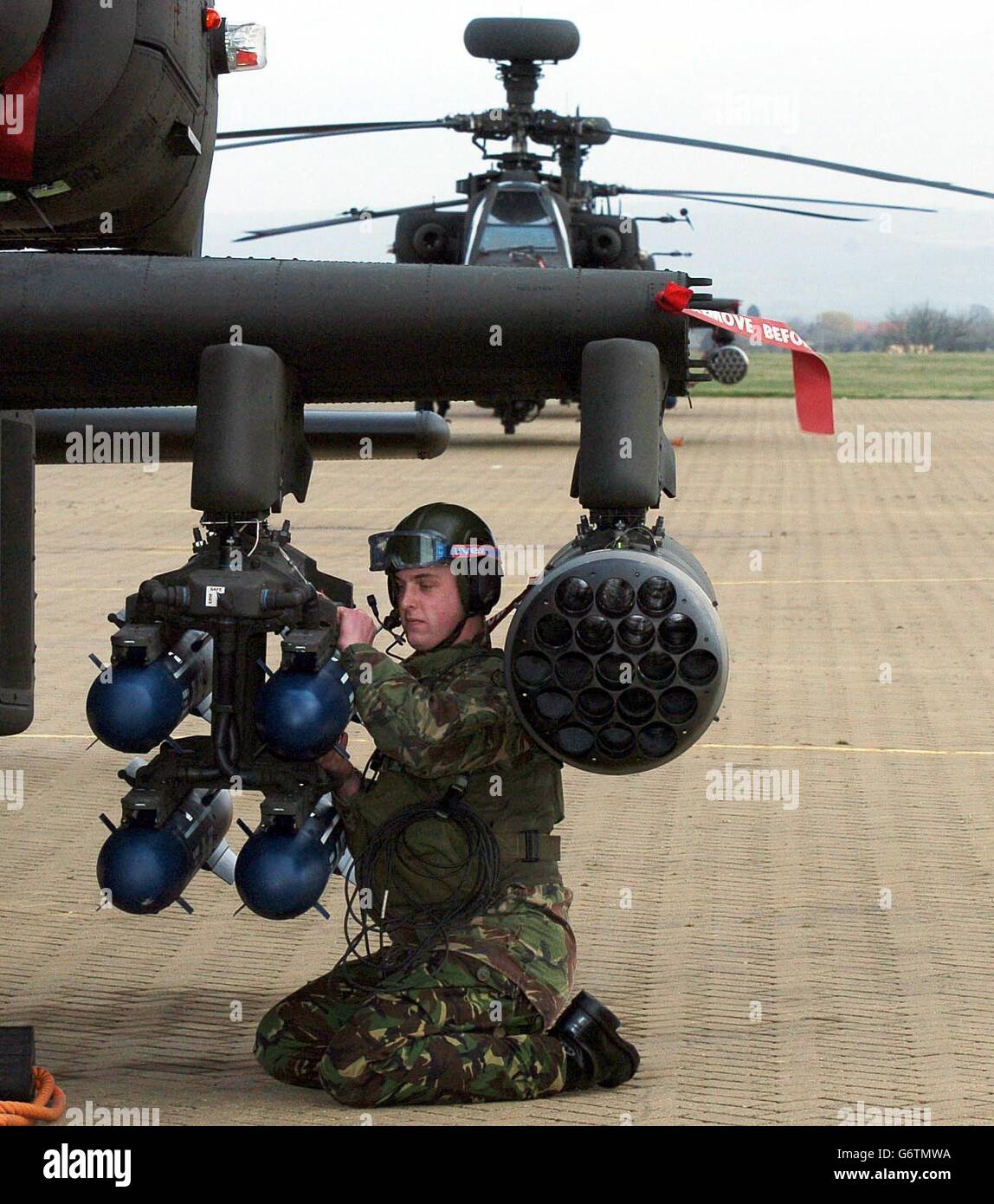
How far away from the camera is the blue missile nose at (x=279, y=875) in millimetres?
5012

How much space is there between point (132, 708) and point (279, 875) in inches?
24.3

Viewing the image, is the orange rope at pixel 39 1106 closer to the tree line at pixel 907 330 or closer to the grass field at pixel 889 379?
the grass field at pixel 889 379

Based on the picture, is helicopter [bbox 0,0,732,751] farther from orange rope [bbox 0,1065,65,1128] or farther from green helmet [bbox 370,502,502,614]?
orange rope [bbox 0,1065,65,1128]

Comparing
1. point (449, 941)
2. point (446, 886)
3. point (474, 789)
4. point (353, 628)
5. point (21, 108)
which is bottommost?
point (449, 941)

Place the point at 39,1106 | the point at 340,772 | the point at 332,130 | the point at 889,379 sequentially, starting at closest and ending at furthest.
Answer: the point at 39,1106 → the point at 340,772 → the point at 332,130 → the point at 889,379

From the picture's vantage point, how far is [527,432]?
33.2 meters

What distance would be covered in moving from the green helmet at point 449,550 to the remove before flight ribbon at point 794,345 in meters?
0.86

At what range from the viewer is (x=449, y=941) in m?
5.20

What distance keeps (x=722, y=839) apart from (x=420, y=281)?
3482mm

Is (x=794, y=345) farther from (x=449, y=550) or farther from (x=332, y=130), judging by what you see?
(x=332, y=130)

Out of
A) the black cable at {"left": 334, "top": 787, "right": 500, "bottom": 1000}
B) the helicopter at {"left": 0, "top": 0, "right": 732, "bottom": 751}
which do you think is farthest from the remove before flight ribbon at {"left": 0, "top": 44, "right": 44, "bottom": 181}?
the black cable at {"left": 334, "top": 787, "right": 500, "bottom": 1000}

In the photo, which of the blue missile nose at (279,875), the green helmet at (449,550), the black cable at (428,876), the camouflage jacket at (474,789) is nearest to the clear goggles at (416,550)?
Result: the green helmet at (449,550)

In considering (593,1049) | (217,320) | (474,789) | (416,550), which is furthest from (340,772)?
(217,320)
